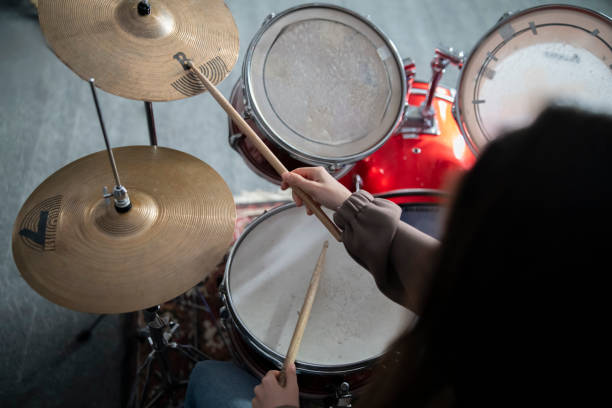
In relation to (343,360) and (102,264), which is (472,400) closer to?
(343,360)

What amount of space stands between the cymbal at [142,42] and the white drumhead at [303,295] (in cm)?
37

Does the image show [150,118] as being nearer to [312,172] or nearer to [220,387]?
[312,172]

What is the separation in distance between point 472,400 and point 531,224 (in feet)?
0.63

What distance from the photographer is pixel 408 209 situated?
1.10 meters

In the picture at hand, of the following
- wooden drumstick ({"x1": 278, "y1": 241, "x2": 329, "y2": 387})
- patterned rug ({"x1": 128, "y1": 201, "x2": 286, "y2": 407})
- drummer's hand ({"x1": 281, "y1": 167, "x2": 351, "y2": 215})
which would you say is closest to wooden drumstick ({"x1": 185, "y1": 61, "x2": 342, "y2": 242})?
drummer's hand ({"x1": 281, "y1": 167, "x2": 351, "y2": 215})

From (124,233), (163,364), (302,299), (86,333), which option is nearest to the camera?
(124,233)

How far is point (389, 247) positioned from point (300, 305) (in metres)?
0.27

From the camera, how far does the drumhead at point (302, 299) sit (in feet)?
2.87

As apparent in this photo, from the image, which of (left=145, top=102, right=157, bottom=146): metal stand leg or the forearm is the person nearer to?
the forearm

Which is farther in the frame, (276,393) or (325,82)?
(325,82)

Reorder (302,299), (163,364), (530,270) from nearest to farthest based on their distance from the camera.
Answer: (530,270) < (302,299) < (163,364)

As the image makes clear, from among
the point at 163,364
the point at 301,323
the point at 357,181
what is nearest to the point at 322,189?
the point at 301,323

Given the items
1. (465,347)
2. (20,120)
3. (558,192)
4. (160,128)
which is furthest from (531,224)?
(20,120)

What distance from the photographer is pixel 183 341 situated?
1326 millimetres
